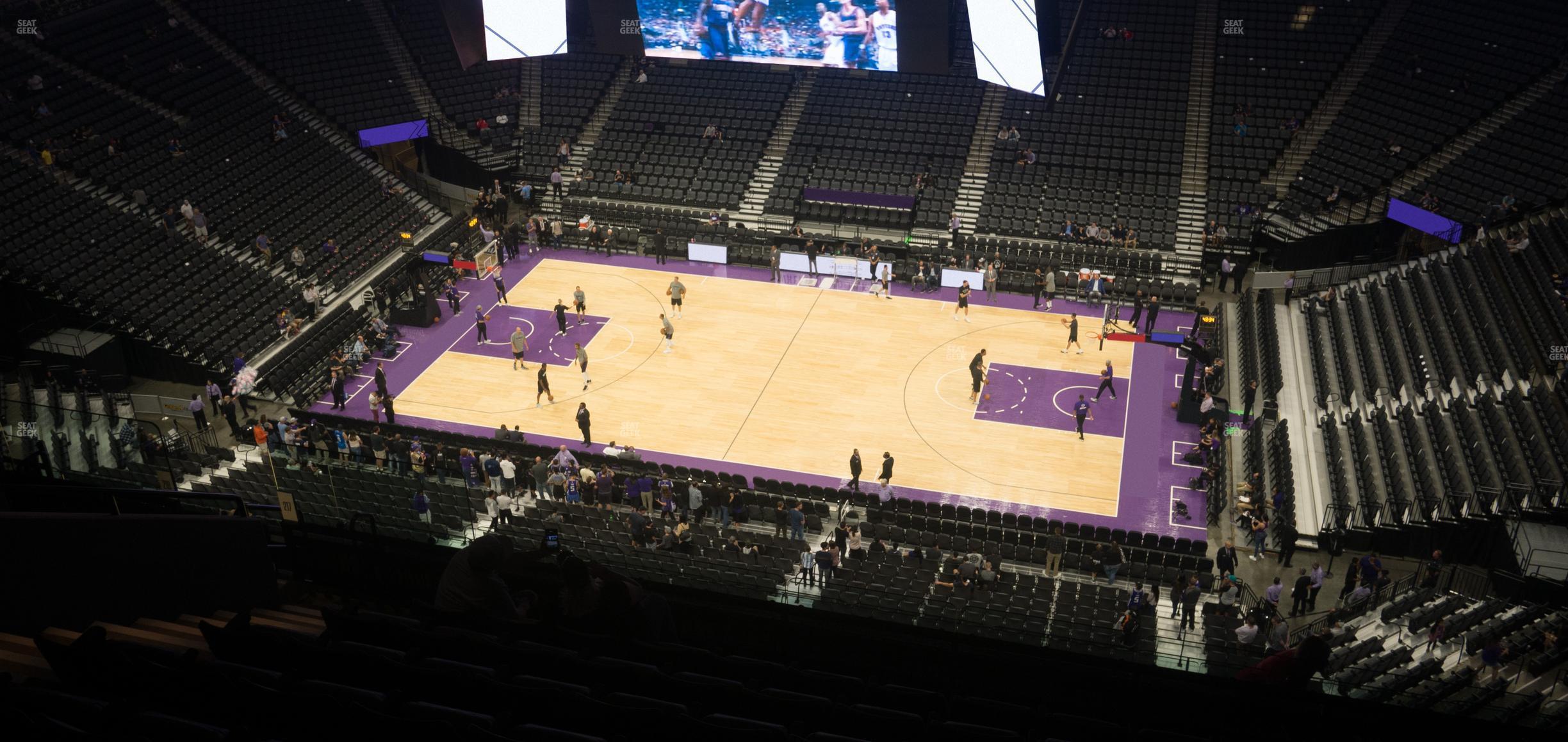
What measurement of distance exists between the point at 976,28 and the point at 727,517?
18.6 meters

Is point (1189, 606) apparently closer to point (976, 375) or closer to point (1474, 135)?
point (976, 375)

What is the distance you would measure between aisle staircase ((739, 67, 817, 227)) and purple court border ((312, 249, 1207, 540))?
289 centimetres

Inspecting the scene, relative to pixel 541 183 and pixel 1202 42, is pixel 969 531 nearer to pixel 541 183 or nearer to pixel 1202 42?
pixel 541 183

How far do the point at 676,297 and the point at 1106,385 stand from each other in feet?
42.2

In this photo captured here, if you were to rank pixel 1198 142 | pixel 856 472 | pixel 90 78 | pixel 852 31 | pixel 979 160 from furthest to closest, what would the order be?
pixel 979 160
pixel 1198 142
pixel 852 31
pixel 90 78
pixel 856 472

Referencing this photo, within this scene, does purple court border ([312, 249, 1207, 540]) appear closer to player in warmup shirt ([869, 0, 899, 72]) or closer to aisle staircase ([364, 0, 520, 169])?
aisle staircase ([364, 0, 520, 169])

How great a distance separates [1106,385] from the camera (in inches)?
1129

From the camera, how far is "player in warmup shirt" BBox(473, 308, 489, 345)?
103ft

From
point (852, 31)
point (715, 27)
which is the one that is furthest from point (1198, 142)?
point (715, 27)

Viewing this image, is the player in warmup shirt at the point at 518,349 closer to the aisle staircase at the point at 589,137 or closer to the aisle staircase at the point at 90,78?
the aisle staircase at the point at 589,137

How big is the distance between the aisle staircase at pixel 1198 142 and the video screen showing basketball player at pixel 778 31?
11.1 m

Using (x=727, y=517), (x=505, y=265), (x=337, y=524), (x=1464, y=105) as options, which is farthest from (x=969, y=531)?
(x=1464, y=105)

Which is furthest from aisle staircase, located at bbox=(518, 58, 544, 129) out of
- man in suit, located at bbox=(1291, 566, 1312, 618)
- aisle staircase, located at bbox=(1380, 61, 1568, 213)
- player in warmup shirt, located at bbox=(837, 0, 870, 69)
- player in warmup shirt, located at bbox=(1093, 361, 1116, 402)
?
man in suit, located at bbox=(1291, 566, 1312, 618)

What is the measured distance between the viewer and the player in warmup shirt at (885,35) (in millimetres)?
38219
